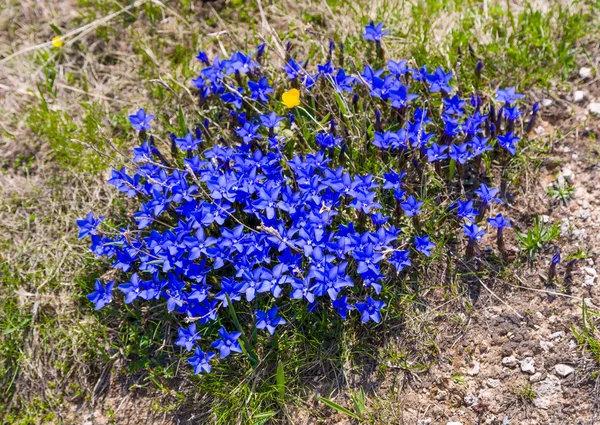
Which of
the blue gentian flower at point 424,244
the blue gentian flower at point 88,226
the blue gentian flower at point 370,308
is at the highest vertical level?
the blue gentian flower at point 88,226

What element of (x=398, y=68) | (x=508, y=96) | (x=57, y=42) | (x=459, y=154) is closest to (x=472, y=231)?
(x=459, y=154)

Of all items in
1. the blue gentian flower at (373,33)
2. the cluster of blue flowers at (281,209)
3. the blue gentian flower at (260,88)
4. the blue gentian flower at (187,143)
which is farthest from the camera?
the blue gentian flower at (373,33)

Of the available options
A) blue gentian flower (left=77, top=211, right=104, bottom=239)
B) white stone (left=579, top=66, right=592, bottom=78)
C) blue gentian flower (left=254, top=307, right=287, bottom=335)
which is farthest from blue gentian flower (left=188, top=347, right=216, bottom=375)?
white stone (left=579, top=66, right=592, bottom=78)

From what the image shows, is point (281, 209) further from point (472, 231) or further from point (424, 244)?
point (472, 231)

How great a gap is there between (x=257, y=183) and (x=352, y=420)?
154cm

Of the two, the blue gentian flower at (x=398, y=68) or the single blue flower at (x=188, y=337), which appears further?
the blue gentian flower at (x=398, y=68)

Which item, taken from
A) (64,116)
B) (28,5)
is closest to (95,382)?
(64,116)

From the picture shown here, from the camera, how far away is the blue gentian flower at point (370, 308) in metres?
3.54

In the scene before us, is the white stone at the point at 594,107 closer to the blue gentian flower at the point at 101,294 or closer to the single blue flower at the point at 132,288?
the single blue flower at the point at 132,288

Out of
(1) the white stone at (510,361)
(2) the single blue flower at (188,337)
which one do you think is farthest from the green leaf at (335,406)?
(1) the white stone at (510,361)

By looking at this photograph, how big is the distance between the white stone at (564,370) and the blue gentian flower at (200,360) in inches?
79.1

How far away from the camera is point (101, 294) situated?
12.6ft

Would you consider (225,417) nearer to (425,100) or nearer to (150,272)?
(150,272)

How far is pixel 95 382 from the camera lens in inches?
157
